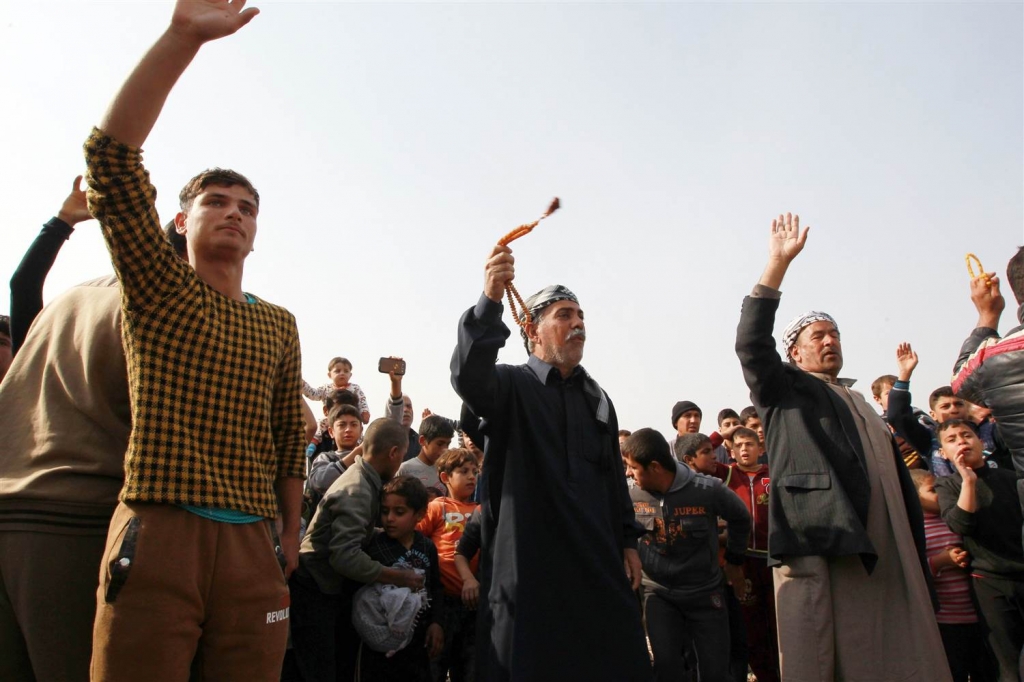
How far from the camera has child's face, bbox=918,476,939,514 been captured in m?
5.39

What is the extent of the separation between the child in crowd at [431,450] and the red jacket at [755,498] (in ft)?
8.28

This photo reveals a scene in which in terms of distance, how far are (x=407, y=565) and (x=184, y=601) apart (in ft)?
8.89

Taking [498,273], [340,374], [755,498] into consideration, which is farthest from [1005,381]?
[340,374]

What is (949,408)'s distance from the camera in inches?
251

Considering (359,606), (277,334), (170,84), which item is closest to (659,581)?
(359,606)

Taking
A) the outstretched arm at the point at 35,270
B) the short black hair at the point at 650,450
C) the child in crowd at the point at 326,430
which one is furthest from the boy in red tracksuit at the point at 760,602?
the outstretched arm at the point at 35,270

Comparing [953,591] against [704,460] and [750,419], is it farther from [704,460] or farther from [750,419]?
[750,419]

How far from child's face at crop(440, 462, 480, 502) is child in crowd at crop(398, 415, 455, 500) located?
91 centimetres

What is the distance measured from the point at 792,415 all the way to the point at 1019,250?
133 centimetres

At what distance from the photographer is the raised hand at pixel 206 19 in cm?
202

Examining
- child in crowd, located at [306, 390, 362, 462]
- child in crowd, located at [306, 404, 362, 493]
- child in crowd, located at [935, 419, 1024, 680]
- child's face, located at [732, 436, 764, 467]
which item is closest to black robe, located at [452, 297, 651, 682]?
child in crowd, located at [306, 404, 362, 493]

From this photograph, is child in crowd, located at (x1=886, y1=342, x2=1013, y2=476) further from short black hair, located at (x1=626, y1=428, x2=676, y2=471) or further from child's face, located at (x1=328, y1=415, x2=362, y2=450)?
child's face, located at (x1=328, y1=415, x2=362, y2=450)

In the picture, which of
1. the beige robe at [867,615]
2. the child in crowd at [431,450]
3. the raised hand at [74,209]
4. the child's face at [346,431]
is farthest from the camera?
the child in crowd at [431,450]

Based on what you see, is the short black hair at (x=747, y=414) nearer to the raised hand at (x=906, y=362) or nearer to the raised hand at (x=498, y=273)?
the raised hand at (x=906, y=362)
